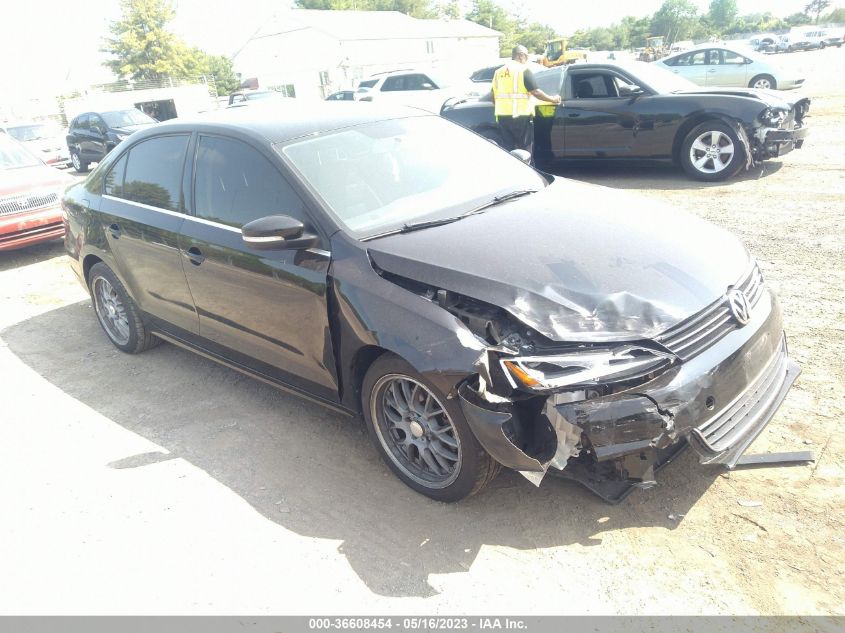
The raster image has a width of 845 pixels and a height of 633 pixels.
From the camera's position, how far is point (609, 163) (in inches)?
376

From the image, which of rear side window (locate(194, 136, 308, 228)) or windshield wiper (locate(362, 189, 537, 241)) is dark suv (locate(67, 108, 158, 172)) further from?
windshield wiper (locate(362, 189, 537, 241))

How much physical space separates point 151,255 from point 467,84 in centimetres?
1580

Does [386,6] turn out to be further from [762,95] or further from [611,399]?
[611,399]

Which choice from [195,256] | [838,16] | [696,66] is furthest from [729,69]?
[838,16]

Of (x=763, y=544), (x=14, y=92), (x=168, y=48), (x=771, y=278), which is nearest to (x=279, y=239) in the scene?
(x=763, y=544)

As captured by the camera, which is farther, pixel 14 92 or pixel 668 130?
pixel 14 92

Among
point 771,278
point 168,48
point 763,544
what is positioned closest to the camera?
point 763,544

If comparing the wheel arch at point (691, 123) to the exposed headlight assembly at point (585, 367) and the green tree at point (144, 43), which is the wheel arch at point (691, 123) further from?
the green tree at point (144, 43)

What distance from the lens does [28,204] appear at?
8672mm

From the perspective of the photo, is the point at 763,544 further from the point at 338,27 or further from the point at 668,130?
the point at 338,27

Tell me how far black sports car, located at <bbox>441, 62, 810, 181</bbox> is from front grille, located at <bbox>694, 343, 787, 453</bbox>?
6.20m

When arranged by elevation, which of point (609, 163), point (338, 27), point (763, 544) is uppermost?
point (338, 27)

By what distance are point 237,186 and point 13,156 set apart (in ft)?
24.9

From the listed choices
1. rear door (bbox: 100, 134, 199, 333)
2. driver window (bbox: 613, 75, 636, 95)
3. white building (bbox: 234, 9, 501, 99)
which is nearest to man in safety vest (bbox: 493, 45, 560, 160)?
driver window (bbox: 613, 75, 636, 95)
